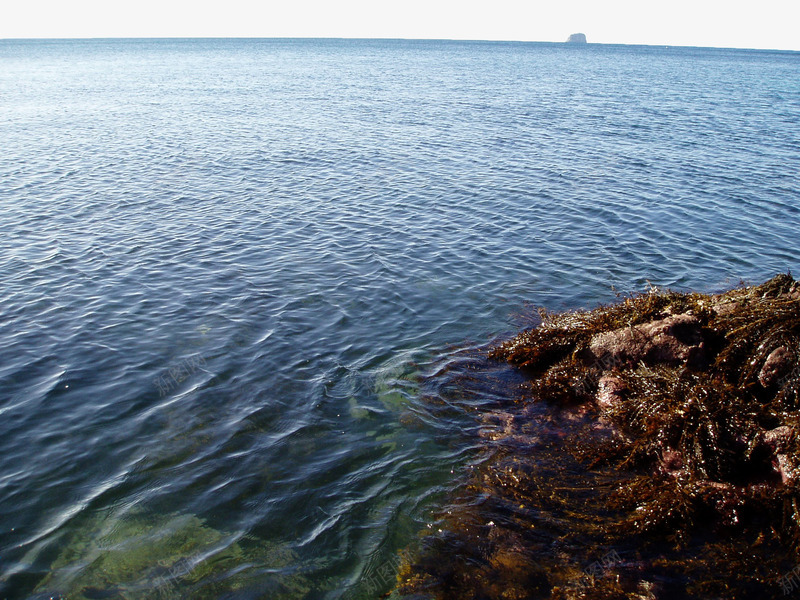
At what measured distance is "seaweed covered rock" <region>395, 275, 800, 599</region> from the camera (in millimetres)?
7172

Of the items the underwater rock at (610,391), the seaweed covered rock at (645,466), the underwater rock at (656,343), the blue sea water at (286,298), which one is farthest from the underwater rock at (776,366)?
the blue sea water at (286,298)

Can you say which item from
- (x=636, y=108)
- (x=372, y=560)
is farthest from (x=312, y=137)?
(x=372, y=560)

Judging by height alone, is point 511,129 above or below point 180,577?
above

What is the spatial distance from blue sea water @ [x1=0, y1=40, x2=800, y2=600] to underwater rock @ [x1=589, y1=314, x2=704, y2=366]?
3.01 metres

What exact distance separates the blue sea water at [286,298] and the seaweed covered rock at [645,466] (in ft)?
3.34

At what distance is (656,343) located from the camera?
10.5 m

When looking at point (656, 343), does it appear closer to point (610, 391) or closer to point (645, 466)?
point (610, 391)

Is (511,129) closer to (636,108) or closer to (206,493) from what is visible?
(636,108)

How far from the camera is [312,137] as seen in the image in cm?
3494

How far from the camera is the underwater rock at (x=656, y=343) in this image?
10.3 meters

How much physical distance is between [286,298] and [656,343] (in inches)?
357

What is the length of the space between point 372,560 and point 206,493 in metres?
2.88

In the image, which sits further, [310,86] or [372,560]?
[310,86]

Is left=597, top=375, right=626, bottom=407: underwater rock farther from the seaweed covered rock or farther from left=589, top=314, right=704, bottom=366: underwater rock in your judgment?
left=589, top=314, right=704, bottom=366: underwater rock
